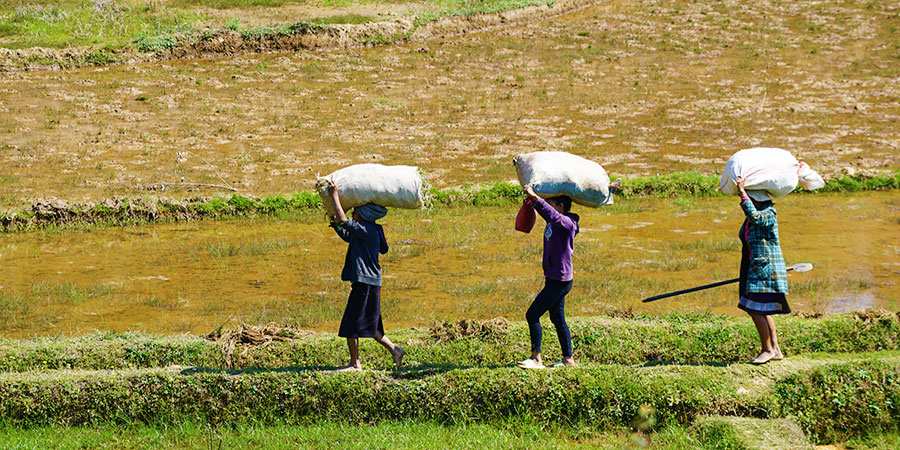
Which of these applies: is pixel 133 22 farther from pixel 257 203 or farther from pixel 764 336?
pixel 764 336

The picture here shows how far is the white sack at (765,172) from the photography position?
5.82 metres

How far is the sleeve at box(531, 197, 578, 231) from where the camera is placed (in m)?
5.66

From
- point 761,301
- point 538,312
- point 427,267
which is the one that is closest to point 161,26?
point 427,267

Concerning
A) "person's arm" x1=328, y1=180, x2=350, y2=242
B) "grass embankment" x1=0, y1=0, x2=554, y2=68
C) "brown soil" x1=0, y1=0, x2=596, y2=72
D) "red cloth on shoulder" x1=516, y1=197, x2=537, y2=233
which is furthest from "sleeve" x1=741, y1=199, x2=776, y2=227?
"grass embankment" x1=0, y1=0, x2=554, y2=68

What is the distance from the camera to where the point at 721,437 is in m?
4.99

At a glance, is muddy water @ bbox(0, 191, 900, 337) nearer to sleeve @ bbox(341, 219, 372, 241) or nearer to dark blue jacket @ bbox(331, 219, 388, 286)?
dark blue jacket @ bbox(331, 219, 388, 286)

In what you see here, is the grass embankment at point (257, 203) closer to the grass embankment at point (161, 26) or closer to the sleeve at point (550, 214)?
the sleeve at point (550, 214)

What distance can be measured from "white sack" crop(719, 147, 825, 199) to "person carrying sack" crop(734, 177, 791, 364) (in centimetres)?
8

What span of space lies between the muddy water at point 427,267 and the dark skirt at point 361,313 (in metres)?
2.56

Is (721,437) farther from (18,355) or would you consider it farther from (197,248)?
(197,248)

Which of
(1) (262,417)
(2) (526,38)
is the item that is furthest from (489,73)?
A: (1) (262,417)

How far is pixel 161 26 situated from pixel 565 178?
2210 cm

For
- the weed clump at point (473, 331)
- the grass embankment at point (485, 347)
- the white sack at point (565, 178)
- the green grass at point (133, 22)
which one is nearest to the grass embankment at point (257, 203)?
the grass embankment at point (485, 347)

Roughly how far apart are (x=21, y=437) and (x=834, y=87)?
23.0 metres
